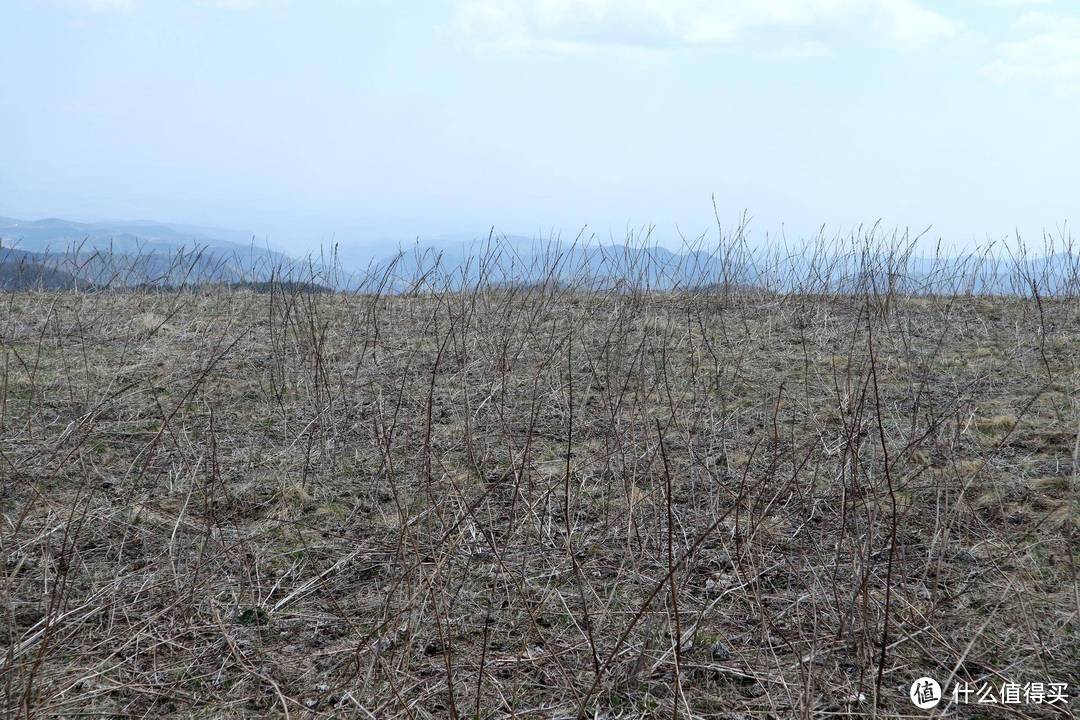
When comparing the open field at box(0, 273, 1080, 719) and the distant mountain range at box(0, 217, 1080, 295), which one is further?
the distant mountain range at box(0, 217, 1080, 295)

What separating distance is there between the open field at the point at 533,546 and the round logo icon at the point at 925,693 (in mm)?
37

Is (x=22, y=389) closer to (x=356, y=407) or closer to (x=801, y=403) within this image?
(x=356, y=407)

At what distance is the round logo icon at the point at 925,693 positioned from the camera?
67.4 inches

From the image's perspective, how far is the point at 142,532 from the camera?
2.41 meters

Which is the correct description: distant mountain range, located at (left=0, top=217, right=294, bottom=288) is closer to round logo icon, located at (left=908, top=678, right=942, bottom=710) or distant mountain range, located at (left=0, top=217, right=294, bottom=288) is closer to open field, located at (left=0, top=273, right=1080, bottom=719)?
open field, located at (left=0, top=273, right=1080, bottom=719)

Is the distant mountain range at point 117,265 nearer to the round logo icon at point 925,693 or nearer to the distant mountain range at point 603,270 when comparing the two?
the distant mountain range at point 603,270

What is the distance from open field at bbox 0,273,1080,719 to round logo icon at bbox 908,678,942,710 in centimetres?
→ 4

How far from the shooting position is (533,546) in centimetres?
254

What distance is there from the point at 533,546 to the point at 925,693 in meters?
1.21

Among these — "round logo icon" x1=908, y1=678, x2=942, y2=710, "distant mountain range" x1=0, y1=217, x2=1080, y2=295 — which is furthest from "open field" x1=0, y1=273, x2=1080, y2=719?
"distant mountain range" x1=0, y1=217, x2=1080, y2=295

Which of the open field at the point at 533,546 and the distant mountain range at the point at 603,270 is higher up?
the distant mountain range at the point at 603,270

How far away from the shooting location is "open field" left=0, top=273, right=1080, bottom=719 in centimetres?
181

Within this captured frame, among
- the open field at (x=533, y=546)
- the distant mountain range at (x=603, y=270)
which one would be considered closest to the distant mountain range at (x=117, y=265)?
the distant mountain range at (x=603, y=270)

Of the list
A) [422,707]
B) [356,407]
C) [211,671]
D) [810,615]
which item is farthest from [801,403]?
[211,671]
